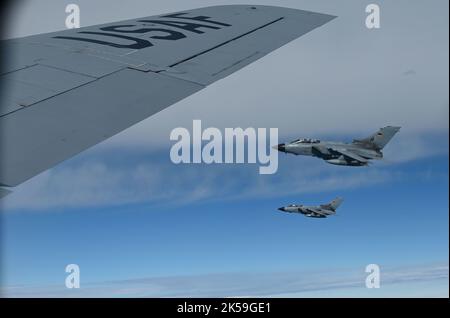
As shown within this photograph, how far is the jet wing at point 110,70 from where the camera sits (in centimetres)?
467

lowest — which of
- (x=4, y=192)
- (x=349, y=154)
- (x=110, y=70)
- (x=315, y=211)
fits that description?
(x=4, y=192)

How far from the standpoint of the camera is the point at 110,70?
21.1 feet

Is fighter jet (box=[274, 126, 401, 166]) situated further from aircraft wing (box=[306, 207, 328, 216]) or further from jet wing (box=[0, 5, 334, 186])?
jet wing (box=[0, 5, 334, 186])

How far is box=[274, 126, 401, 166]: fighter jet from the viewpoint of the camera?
1791 cm

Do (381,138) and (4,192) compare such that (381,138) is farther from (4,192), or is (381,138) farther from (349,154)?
(4,192)

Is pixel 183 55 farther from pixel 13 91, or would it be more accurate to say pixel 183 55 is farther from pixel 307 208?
pixel 307 208

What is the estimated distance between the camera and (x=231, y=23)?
916 cm

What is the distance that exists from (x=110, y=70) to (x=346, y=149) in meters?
14.1

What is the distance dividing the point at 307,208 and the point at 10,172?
15643mm

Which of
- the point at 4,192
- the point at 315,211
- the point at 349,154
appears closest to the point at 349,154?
the point at 349,154

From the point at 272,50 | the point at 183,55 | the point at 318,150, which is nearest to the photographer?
the point at 183,55

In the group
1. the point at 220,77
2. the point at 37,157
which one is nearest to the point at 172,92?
the point at 220,77

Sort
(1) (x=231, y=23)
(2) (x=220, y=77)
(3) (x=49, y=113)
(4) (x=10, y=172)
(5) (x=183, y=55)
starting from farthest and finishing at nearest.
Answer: (1) (x=231, y=23), (5) (x=183, y=55), (2) (x=220, y=77), (3) (x=49, y=113), (4) (x=10, y=172)

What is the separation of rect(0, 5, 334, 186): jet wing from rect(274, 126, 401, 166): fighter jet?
750 centimetres
